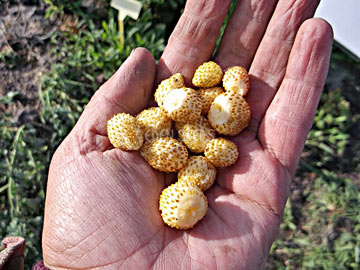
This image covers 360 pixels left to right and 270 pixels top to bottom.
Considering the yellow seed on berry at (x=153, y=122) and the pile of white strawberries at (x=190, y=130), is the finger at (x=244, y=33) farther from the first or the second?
the yellow seed on berry at (x=153, y=122)

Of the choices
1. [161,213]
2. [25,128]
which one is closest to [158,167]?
[161,213]

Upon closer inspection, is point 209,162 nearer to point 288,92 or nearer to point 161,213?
point 161,213

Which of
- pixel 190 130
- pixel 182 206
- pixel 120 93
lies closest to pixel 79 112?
pixel 120 93

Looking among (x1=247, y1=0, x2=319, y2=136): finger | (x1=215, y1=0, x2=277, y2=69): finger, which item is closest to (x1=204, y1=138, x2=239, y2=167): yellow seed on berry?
(x1=247, y1=0, x2=319, y2=136): finger

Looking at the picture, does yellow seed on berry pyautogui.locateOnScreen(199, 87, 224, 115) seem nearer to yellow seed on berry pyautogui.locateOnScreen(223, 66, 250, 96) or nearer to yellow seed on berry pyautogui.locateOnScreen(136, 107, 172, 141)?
yellow seed on berry pyautogui.locateOnScreen(223, 66, 250, 96)

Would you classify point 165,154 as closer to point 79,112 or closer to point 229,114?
point 229,114

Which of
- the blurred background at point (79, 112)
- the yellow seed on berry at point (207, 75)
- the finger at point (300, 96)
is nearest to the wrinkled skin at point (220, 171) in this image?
the finger at point (300, 96)
